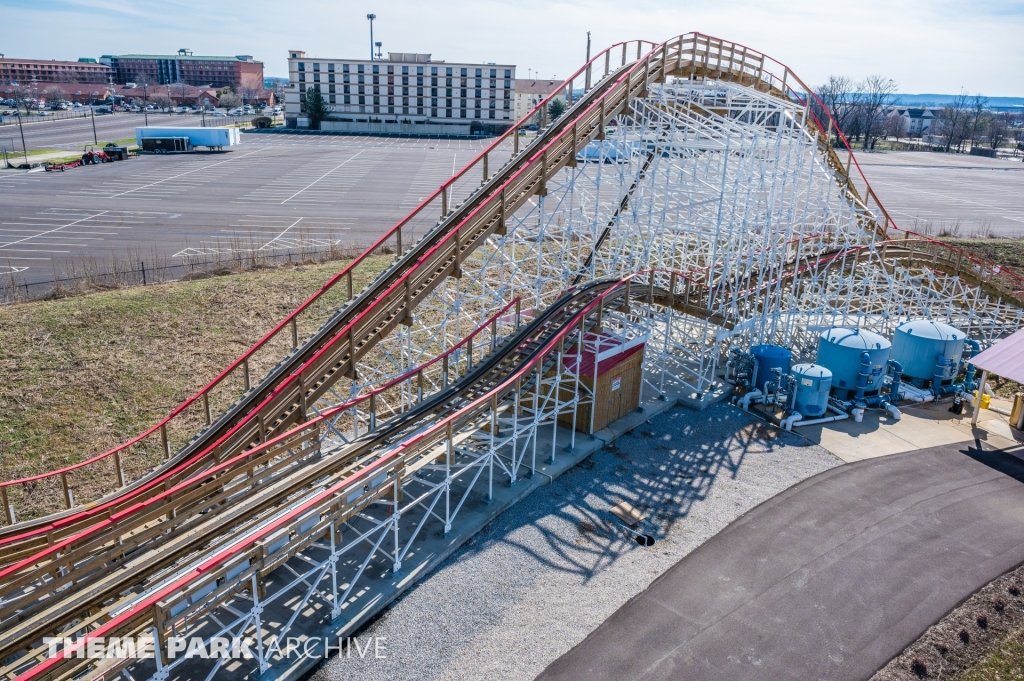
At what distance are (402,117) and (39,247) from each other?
66042 millimetres

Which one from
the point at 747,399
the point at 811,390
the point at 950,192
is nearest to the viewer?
the point at 811,390

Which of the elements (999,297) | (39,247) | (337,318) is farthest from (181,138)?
(999,297)

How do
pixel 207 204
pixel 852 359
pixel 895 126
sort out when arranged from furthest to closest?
pixel 895 126
pixel 207 204
pixel 852 359

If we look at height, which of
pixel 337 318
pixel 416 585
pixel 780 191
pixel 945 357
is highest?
pixel 780 191

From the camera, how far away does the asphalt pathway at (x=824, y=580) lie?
36.3 ft

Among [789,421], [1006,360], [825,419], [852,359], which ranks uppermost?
[1006,360]

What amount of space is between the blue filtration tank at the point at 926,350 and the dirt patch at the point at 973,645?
1040cm

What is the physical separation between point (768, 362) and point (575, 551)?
32.8 ft

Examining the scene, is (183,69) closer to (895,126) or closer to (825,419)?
(895,126)

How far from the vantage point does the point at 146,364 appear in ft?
70.6

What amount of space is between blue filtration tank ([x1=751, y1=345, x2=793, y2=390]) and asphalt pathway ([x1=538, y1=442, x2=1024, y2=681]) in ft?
13.8

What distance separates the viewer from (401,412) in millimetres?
17656

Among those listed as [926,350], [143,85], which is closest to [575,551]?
[926,350]

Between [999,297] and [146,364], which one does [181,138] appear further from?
[999,297]
